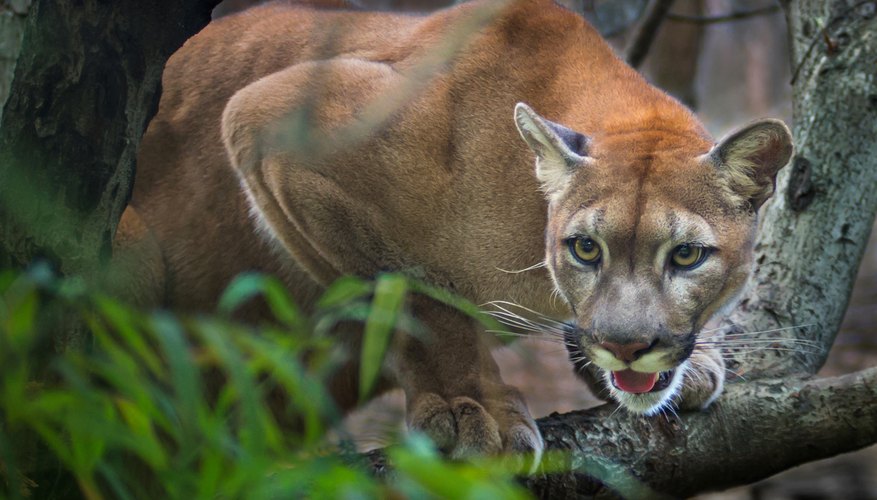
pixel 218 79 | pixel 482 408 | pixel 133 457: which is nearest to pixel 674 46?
pixel 218 79

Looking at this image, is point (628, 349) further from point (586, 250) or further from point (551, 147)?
point (551, 147)

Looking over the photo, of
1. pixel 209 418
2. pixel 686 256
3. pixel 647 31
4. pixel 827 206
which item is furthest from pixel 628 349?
pixel 647 31

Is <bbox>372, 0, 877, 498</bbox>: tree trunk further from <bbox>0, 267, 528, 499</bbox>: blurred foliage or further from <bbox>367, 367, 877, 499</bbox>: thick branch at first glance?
<bbox>0, 267, 528, 499</bbox>: blurred foliage

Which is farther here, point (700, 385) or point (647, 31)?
point (647, 31)

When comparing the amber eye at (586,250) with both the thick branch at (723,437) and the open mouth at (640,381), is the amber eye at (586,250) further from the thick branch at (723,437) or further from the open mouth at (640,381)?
the thick branch at (723,437)

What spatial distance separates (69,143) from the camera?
106 inches

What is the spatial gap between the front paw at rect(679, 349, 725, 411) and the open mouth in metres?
0.15

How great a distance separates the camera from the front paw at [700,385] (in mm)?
3430

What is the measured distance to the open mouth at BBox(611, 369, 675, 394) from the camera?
10.7 ft

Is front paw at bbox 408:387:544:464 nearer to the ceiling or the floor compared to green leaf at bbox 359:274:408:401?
nearer to the floor

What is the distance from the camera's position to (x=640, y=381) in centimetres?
328

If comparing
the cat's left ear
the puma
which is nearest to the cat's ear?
the puma

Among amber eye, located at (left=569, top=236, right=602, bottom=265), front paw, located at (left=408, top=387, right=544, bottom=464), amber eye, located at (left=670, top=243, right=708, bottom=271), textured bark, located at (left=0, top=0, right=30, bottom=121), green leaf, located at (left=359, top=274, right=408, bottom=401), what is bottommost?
front paw, located at (left=408, top=387, right=544, bottom=464)

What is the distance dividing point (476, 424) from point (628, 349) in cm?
62
